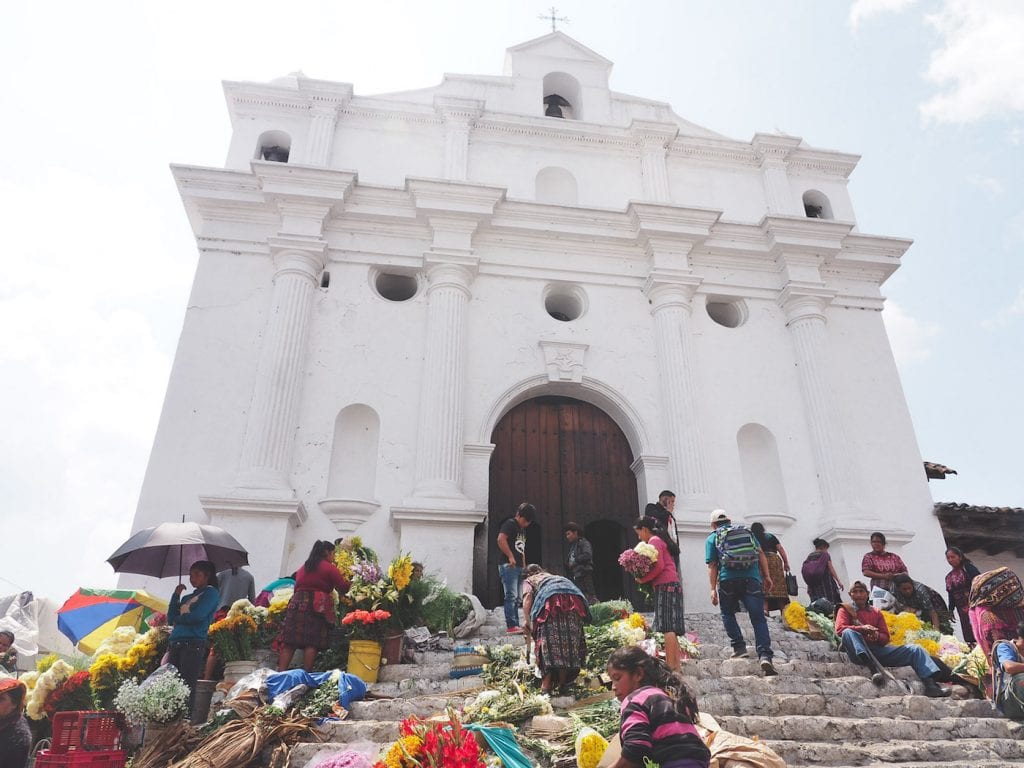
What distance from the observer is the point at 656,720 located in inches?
141

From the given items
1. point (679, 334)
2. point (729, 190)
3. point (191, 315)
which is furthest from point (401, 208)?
point (729, 190)

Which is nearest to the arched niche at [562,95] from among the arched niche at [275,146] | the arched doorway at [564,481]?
the arched niche at [275,146]

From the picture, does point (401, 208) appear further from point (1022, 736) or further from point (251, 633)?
point (1022, 736)

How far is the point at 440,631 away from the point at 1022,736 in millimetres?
5658

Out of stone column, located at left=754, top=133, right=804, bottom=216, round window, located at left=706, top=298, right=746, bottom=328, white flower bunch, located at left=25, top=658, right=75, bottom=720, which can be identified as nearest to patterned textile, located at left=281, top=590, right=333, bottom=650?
white flower bunch, located at left=25, top=658, right=75, bottom=720

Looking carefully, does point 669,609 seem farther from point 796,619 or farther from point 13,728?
point 13,728

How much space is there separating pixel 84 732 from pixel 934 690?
24.5 ft

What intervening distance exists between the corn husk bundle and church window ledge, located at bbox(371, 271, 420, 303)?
28.3ft

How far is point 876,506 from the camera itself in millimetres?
11898

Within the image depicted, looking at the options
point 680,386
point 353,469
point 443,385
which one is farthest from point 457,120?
point 353,469

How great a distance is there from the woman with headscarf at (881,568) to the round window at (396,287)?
845 cm

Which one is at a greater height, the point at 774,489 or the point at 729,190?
the point at 729,190

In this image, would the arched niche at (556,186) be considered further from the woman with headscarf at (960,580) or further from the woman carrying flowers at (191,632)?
the woman carrying flowers at (191,632)

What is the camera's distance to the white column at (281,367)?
1062 cm
